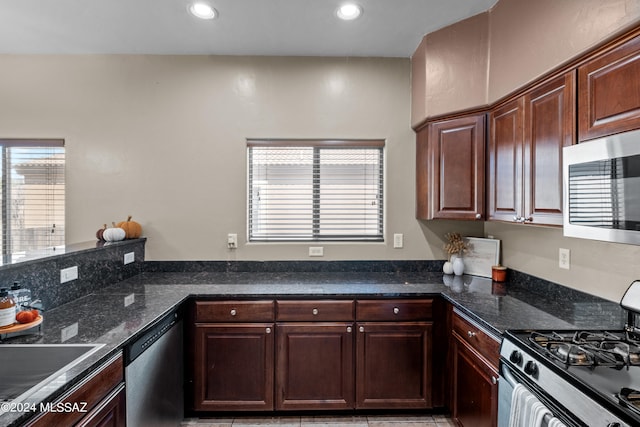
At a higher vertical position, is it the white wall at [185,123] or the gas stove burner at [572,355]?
the white wall at [185,123]

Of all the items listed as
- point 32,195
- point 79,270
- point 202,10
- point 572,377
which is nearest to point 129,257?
point 79,270

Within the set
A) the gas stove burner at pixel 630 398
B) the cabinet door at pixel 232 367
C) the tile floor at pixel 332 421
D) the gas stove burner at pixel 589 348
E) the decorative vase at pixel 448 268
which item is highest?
the decorative vase at pixel 448 268

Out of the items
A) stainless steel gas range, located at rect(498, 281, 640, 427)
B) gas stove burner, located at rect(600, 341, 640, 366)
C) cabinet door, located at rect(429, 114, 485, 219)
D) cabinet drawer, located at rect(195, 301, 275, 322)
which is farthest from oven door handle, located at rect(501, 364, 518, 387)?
cabinet drawer, located at rect(195, 301, 275, 322)

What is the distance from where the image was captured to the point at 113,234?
7.91ft

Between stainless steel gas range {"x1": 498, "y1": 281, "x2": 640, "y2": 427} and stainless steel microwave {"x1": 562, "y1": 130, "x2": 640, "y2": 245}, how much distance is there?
43 cm

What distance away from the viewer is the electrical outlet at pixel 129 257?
2.49m

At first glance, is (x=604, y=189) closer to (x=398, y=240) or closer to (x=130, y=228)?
(x=398, y=240)

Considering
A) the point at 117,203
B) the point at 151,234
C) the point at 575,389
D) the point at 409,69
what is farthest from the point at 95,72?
the point at 575,389

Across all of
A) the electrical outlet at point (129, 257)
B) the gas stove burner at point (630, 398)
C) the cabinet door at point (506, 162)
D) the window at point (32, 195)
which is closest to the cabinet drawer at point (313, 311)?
the cabinet door at point (506, 162)

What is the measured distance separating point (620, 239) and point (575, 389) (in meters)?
0.53

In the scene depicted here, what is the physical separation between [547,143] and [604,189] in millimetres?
592

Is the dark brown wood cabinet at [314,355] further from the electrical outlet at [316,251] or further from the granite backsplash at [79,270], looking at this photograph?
the granite backsplash at [79,270]

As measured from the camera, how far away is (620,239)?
1.12 m

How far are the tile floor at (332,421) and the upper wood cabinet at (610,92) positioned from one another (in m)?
1.92
